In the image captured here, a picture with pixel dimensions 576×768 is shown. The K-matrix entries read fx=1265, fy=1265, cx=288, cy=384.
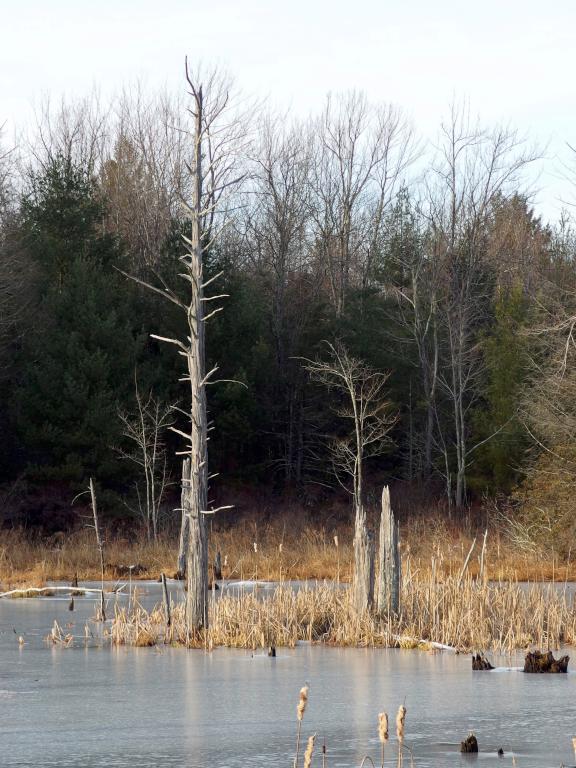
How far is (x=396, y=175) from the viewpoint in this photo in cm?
5303

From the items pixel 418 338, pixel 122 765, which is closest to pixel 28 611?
pixel 122 765

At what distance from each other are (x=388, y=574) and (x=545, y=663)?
3.06 metres

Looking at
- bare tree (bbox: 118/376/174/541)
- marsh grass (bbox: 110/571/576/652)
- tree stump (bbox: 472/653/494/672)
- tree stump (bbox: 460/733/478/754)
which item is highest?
bare tree (bbox: 118/376/174/541)

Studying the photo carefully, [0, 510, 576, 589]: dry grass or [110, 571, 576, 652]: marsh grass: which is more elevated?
[0, 510, 576, 589]: dry grass

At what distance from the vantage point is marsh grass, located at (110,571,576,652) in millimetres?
14250

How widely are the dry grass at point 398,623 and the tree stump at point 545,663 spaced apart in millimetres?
1626

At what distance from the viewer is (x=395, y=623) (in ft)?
48.5

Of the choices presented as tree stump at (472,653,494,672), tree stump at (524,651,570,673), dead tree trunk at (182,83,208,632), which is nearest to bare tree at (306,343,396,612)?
dead tree trunk at (182,83,208,632)

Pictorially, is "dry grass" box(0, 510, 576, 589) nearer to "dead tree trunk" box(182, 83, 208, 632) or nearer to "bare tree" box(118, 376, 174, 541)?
"bare tree" box(118, 376, 174, 541)

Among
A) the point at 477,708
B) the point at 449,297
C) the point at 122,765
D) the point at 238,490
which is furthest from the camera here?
the point at 449,297

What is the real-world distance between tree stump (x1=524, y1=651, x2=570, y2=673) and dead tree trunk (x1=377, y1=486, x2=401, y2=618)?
2900 mm

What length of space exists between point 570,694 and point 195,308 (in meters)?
6.57

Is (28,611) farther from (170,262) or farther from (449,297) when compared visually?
(449,297)

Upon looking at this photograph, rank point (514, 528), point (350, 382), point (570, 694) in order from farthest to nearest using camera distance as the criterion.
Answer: point (350, 382)
point (514, 528)
point (570, 694)
